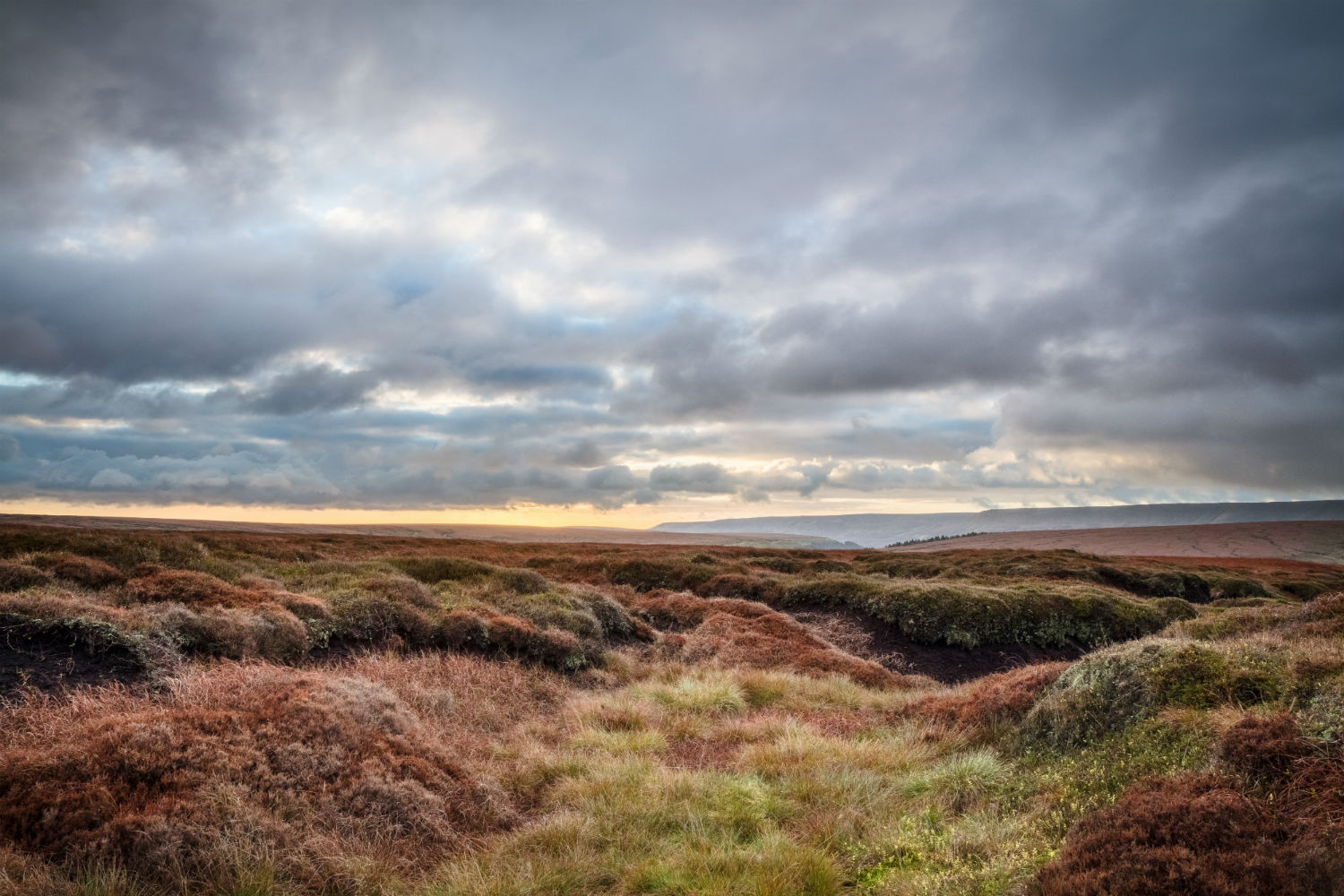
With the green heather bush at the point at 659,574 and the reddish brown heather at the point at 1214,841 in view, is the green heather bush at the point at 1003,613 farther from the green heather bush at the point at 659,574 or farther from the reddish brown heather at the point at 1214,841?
the reddish brown heather at the point at 1214,841

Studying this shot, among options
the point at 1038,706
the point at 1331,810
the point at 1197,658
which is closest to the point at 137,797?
the point at 1331,810

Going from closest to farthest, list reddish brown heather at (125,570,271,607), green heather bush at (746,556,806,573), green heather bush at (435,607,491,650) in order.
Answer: reddish brown heather at (125,570,271,607) → green heather bush at (435,607,491,650) → green heather bush at (746,556,806,573)

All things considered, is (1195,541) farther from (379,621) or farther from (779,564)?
(379,621)

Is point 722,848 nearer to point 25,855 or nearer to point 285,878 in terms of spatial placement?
point 285,878

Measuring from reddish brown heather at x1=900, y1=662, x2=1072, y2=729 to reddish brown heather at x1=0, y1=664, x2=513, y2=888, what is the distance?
6.17 meters

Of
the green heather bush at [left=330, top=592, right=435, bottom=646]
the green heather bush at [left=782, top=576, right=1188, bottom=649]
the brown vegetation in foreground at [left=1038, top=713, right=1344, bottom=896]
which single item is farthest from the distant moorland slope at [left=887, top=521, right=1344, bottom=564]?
the brown vegetation in foreground at [left=1038, top=713, right=1344, bottom=896]

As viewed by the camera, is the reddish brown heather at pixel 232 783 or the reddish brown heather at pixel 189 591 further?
the reddish brown heather at pixel 189 591

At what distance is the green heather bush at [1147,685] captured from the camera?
6.79 m

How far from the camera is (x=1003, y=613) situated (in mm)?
21859

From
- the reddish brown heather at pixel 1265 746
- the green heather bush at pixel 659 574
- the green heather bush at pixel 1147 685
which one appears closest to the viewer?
the reddish brown heather at pixel 1265 746

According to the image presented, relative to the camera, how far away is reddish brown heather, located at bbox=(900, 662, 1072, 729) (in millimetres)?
8858

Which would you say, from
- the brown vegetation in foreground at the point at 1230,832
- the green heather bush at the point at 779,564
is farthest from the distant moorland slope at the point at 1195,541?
the brown vegetation in foreground at the point at 1230,832

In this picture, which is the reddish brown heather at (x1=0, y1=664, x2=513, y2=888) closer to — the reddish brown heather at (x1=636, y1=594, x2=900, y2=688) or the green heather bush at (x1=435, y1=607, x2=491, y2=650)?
the green heather bush at (x1=435, y1=607, x2=491, y2=650)

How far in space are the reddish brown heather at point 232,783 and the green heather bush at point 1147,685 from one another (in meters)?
6.17
